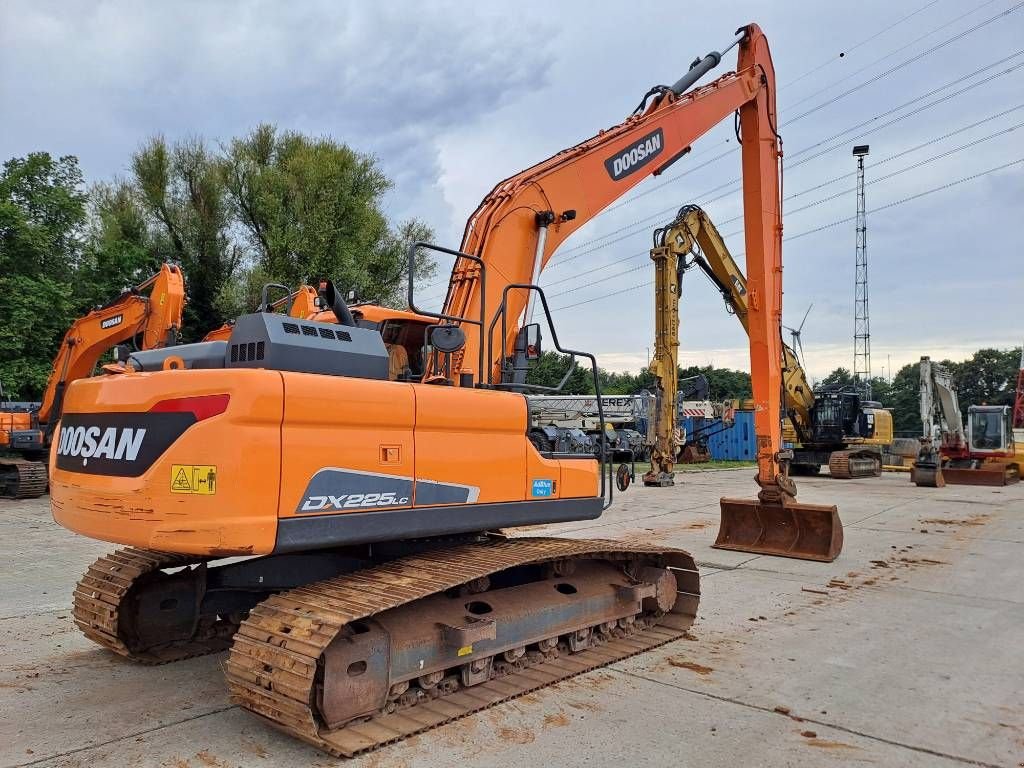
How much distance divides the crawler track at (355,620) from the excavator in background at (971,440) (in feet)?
66.5

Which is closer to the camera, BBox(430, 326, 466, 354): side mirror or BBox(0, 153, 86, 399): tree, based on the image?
BBox(430, 326, 466, 354): side mirror

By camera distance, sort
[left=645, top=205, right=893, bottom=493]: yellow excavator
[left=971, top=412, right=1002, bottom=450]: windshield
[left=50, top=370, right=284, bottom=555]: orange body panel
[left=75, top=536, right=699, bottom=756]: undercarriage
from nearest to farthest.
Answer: [left=50, top=370, right=284, bottom=555]: orange body panel < [left=75, top=536, right=699, bottom=756]: undercarriage < [left=645, top=205, right=893, bottom=493]: yellow excavator < [left=971, top=412, right=1002, bottom=450]: windshield

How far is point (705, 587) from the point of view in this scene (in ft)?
25.3

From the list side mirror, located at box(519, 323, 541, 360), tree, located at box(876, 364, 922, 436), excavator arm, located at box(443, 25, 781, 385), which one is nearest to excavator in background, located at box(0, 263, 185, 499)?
excavator arm, located at box(443, 25, 781, 385)

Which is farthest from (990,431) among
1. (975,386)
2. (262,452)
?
(975,386)

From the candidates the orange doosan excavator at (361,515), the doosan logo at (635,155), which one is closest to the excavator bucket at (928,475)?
the doosan logo at (635,155)

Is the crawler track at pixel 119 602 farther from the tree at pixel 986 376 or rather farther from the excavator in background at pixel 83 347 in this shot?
the tree at pixel 986 376

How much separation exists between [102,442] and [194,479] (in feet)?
2.68

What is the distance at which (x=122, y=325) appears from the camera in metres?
13.7

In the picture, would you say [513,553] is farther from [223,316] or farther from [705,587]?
[223,316]

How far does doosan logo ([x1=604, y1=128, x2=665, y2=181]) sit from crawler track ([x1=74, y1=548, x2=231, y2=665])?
16.2 ft

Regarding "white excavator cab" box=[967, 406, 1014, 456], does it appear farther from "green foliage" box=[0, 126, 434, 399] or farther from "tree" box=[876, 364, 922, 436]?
"tree" box=[876, 364, 922, 436]

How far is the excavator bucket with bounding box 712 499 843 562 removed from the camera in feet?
30.3

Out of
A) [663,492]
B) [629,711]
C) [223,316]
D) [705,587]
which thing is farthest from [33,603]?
[223,316]
